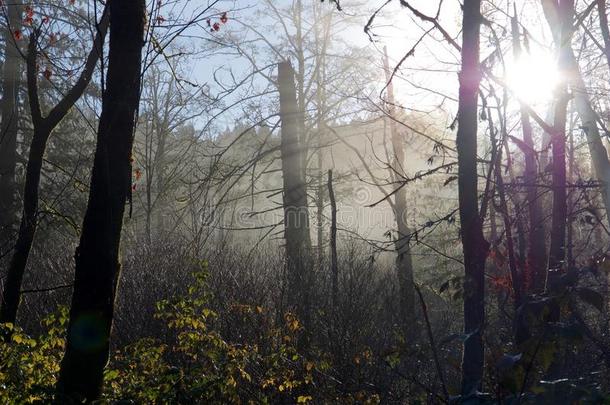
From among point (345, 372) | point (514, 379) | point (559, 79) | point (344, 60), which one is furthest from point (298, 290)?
point (344, 60)

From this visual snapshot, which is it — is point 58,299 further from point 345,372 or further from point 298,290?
point 345,372

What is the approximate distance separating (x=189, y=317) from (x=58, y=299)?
264 inches

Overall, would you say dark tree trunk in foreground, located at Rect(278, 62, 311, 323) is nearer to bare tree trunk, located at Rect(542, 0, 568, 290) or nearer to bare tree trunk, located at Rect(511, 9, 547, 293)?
bare tree trunk, located at Rect(511, 9, 547, 293)

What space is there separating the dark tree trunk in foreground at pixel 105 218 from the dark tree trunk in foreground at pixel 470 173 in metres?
1.90

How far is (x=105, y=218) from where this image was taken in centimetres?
369

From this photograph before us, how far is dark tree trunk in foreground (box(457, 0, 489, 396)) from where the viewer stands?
10.1 ft

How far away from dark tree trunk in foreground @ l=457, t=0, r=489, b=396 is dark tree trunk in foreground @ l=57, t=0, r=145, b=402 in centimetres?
190

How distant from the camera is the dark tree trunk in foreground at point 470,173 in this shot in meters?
3.07

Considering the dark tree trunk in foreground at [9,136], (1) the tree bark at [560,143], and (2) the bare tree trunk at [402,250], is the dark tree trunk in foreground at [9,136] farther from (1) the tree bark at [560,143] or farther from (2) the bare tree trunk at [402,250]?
(1) the tree bark at [560,143]

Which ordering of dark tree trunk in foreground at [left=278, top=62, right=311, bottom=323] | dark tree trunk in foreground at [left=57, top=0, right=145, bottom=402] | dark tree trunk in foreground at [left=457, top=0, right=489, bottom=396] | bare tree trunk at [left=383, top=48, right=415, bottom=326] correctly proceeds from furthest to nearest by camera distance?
bare tree trunk at [left=383, top=48, right=415, bottom=326], dark tree trunk in foreground at [left=278, top=62, right=311, bottom=323], dark tree trunk in foreground at [left=57, top=0, right=145, bottom=402], dark tree trunk in foreground at [left=457, top=0, right=489, bottom=396]

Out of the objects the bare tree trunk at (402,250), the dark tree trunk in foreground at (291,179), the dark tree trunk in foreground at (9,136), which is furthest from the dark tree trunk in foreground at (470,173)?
the dark tree trunk in foreground at (9,136)

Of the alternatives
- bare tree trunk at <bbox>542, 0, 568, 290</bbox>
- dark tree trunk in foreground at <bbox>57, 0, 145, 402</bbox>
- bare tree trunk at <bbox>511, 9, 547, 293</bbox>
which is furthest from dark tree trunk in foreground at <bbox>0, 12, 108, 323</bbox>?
bare tree trunk at <bbox>542, 0, 568, 290</bbox>

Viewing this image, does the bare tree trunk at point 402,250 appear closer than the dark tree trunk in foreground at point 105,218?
No

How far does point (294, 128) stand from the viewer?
13.9 metres
